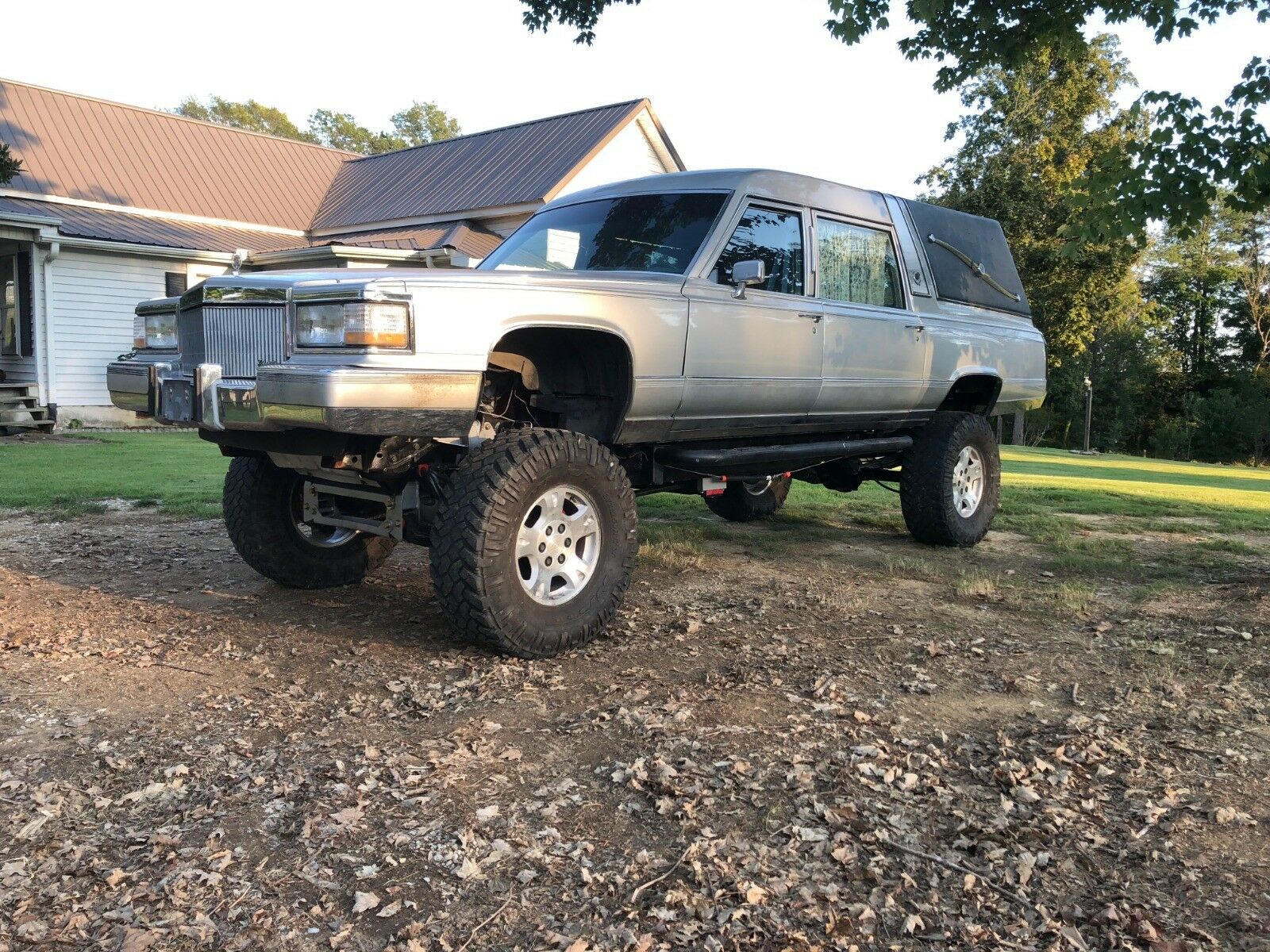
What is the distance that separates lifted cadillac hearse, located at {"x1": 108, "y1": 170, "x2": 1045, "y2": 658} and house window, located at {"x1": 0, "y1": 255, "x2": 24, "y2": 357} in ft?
51.7

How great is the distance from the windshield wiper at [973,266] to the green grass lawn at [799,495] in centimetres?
187

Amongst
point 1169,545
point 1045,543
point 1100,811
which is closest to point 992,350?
point 1045,543

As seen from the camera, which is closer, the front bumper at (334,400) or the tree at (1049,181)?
the front bumper at (334,400)

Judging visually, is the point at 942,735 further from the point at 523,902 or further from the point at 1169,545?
the point at 1169,545

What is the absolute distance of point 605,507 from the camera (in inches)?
178

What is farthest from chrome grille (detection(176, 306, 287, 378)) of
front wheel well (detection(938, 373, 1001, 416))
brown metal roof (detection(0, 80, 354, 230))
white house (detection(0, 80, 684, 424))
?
brown metal roof (detection(0, 80, 354, 230))

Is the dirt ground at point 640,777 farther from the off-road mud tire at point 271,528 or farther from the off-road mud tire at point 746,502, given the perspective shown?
the off-road mud tire at point 746,502

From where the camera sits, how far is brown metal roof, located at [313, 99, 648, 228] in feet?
67.4

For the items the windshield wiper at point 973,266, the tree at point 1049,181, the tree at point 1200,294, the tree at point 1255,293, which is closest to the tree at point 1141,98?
the windshield wiper at point 973,266

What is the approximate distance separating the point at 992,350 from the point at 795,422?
2.24 metres

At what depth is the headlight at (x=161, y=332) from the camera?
4777 mm

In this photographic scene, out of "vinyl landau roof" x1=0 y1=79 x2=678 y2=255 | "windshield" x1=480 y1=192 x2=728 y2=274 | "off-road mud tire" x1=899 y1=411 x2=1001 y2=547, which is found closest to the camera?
"windshield" x1=480 y1=192 x2=728 y2=274

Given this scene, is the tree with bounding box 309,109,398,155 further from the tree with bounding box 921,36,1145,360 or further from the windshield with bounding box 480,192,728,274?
the windshield with bounding box 480,192,728,274

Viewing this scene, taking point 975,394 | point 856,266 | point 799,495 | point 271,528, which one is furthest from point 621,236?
point 799,495
